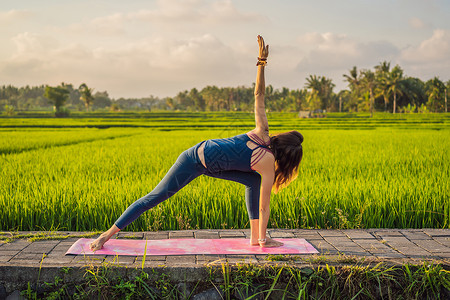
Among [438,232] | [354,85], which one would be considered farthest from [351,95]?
[438,232]

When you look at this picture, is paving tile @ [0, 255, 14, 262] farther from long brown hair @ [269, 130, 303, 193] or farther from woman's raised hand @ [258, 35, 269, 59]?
woman's raised hand @ [258, 35, 269, 59]

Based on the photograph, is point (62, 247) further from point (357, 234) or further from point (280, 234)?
point (357, 234)

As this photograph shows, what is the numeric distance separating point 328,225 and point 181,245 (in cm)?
151

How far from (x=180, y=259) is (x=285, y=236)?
101cm

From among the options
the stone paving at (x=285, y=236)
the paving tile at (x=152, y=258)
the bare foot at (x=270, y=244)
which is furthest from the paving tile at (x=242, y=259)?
the paving tile at (x=152, y=258)

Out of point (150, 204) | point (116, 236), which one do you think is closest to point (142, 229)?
point (116, 236)

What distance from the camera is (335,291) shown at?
9.01ft

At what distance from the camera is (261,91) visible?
117 inches

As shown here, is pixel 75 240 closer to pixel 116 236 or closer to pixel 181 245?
pixel 116 236

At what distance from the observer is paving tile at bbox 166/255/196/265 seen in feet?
9.13

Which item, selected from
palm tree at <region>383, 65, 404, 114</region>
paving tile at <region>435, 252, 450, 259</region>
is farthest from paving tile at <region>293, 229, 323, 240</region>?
palm tree at <region>383, 65, 404, 114</region>

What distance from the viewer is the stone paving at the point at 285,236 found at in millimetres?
2805

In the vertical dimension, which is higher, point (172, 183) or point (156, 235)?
point (172, 183)

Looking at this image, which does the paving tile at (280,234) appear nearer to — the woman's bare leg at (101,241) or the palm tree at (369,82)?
the woman's bare leg at (101,241)
